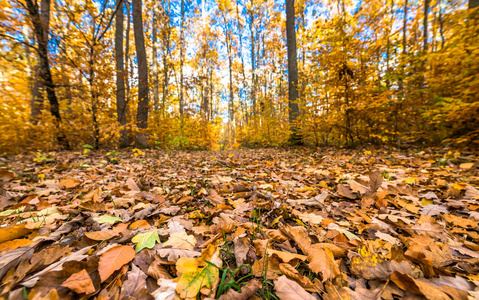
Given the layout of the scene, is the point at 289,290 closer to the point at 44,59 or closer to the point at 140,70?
the point at 44,59

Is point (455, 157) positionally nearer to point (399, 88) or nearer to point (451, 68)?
point (451, 68)

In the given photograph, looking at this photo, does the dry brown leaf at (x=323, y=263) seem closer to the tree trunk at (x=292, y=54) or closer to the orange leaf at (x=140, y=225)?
the orange leaf at (x=140, y=225)

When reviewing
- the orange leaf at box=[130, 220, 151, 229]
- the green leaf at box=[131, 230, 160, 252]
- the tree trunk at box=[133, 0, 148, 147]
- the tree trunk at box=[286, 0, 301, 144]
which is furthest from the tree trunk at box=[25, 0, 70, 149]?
the tree trunk at box=[286, 0, 301, 144]

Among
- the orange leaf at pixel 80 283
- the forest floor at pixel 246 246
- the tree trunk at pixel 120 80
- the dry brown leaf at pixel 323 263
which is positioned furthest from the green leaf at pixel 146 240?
the tree trunk at pixel 120 80

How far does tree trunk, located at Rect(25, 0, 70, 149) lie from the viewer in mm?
4145

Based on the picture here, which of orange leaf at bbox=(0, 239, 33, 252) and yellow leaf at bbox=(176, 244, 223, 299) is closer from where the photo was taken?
yellow leaf at bbox=(176, 244, 223, 299)

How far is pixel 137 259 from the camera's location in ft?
2.63

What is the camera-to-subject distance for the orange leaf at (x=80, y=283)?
59 centimetres

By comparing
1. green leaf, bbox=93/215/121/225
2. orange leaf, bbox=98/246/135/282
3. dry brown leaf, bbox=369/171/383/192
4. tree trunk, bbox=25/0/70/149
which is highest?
tree trunk, bbox=25/0/70/149

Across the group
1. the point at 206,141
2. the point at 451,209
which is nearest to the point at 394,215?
the point at 451,209

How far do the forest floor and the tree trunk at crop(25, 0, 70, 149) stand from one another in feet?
15.4

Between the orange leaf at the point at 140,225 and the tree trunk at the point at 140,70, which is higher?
the tree trunk at the point at 140,70

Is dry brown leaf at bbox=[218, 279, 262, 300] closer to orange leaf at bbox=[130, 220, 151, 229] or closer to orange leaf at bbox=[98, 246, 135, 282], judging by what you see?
orange leaf at bbox=[98, 246, 135, 282]

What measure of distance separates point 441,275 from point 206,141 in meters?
10.2
